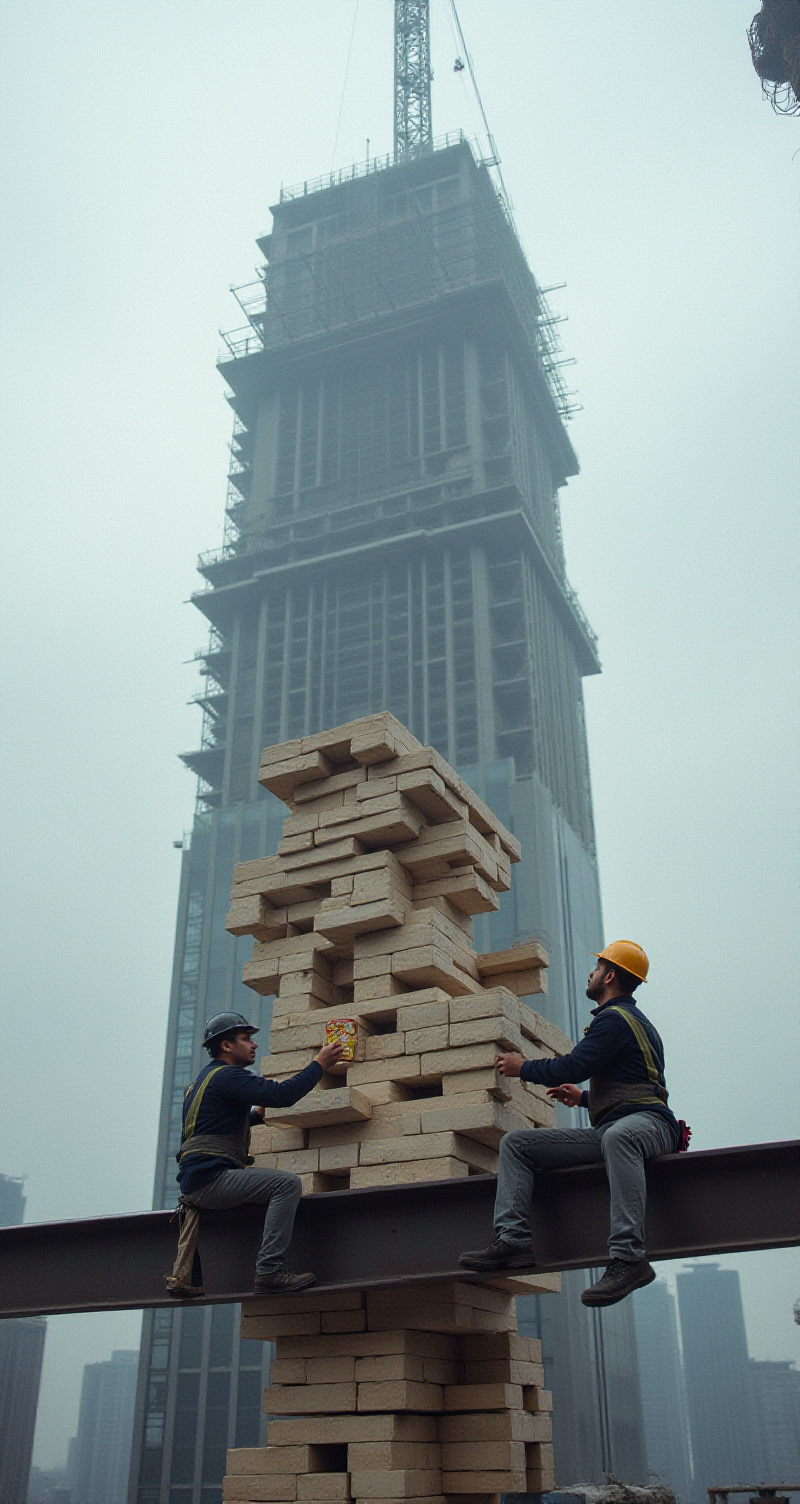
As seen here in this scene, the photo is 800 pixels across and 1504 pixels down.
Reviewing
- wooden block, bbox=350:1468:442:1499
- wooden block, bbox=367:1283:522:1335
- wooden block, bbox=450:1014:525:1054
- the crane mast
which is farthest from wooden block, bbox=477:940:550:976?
the crane mast

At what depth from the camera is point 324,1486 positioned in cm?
625

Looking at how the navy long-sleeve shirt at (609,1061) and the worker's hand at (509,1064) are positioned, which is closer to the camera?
the navy long-sleeve shirt at (609,1061)

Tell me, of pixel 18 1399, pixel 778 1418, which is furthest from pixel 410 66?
pixel 778 1418

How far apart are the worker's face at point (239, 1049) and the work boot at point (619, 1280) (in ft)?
7.66

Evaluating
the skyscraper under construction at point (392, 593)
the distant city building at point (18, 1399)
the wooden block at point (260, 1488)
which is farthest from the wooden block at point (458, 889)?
the distant city building at point (18, 1399)

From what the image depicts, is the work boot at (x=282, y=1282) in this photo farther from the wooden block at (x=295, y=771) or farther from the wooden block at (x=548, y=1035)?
the wooden block at (x=295, y=771)

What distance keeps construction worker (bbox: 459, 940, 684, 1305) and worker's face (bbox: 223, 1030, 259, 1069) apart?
1656 mm

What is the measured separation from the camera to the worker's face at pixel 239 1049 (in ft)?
22.4

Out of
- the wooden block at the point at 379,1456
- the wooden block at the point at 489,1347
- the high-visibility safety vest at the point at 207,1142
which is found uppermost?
the high-visibility safety vest at the point at 207,1142

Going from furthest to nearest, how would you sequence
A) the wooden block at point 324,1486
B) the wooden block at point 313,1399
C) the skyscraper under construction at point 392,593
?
1. the skyscraper under construction at point 392,593
2. the wooden block at point 313,1399
3. the wooden block at point 324,1486

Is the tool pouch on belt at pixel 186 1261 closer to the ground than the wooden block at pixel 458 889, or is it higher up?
closer to the ground

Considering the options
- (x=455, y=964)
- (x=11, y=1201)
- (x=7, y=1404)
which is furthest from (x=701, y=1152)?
(x=11, y=1201)

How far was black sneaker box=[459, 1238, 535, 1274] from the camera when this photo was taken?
5.52 meters

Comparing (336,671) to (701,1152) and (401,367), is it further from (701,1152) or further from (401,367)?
(701,1152)
